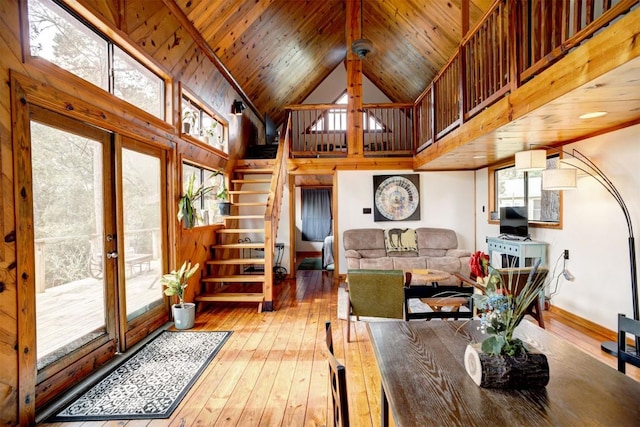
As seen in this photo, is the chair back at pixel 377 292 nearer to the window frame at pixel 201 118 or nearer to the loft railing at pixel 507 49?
the loft railing at pixel 507 49

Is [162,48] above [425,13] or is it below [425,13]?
below

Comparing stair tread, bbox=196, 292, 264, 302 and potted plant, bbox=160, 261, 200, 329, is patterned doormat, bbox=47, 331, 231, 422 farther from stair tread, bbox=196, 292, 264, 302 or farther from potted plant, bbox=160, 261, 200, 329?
stair tread, bbox=196, 292, 264, 302

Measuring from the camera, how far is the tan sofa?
532 cm

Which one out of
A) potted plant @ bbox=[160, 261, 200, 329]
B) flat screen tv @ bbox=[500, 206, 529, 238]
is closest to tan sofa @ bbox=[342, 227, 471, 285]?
flat screen tv @ bbox=[500, 206, 529, 238]

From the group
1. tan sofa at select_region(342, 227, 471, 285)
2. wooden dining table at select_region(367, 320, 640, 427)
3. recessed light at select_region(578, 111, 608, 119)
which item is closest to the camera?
wooden dining table at select_region(367, 320, 640, 427)

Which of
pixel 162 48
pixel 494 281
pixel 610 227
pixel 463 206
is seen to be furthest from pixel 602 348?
pixel 162 48

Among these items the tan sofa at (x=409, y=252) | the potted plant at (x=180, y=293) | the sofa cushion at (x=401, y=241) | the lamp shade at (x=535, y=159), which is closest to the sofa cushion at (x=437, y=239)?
the tan sofa at (x=409, y=252)

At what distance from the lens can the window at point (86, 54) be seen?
2.14 metres

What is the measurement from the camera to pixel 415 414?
98 cm

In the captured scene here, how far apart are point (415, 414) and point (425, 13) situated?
5.89m

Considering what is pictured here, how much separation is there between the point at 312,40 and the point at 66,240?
6337 millimetres

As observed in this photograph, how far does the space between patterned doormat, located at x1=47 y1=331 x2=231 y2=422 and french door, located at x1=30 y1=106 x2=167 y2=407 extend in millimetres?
202

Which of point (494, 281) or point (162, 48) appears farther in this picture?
point (162, 48)

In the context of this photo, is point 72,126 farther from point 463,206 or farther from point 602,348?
point 463,206
